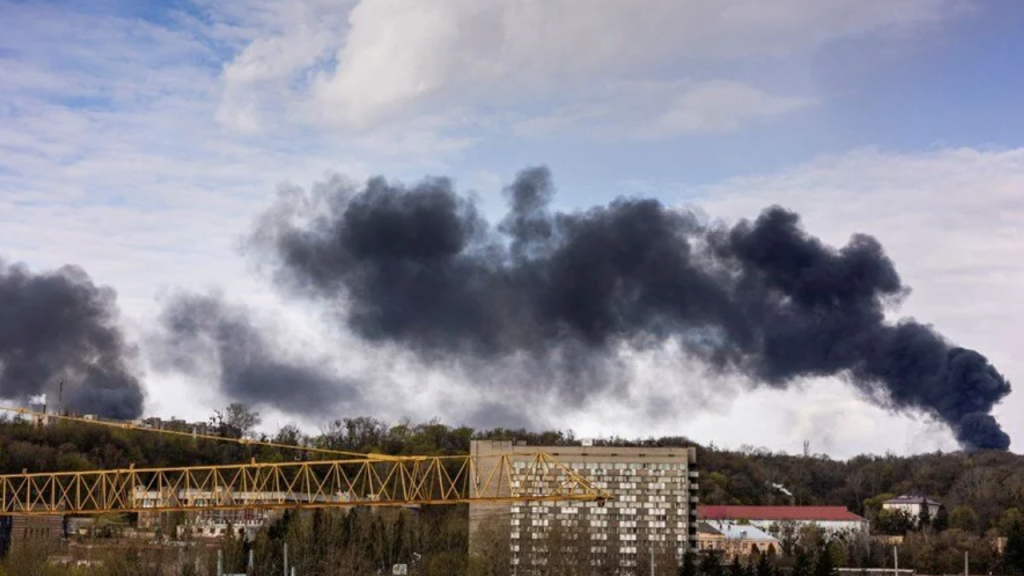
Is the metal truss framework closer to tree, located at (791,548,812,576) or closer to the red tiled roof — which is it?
tree, located at (791,548,812,576)

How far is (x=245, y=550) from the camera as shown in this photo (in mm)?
87062

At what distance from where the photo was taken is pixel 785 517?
138 meters

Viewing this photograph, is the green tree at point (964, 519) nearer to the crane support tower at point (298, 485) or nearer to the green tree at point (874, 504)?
the green tree at point (874, 504)

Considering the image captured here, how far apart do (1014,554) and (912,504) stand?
42709mm

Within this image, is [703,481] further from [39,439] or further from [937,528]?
[39,439]

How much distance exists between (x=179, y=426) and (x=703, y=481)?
5726 cm

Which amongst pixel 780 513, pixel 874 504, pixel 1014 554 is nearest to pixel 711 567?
pixel 1014 554

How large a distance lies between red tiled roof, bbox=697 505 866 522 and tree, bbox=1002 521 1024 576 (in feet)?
95.5

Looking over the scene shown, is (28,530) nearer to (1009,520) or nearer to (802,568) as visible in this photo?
(802,568)

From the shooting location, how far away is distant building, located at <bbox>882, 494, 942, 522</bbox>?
144 metres

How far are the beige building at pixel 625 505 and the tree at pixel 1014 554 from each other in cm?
→ 2223

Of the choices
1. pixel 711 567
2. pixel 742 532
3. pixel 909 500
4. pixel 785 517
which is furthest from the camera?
pixel 909 500

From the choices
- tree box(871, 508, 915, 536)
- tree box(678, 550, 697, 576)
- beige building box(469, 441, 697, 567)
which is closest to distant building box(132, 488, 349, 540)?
beige building box(469, 441, 697, 567)

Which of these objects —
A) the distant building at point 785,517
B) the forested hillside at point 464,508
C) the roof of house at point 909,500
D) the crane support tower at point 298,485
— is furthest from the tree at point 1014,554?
the roof of house at point 909,500
